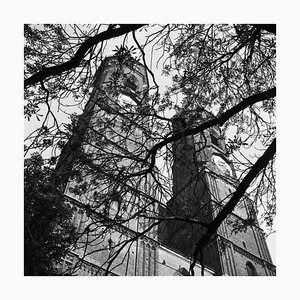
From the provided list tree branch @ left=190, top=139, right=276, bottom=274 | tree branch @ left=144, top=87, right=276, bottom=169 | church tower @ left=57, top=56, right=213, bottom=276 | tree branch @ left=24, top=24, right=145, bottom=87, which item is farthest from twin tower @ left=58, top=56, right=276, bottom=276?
Answer: tree branch @ left=24, top=24, right=145, bottom=87

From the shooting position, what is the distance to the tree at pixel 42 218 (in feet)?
15.1

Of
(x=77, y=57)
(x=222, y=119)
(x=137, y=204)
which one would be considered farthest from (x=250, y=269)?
(x=77, y=57)

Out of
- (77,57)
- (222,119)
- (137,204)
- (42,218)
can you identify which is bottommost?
(42,218)

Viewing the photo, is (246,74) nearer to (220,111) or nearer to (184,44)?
(220,111)

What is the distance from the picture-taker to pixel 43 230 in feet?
17.9

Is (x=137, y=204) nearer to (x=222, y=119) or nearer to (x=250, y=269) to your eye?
(x=222, y=119)

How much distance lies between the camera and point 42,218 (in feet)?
18.2

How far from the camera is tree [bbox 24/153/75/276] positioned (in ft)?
15.1

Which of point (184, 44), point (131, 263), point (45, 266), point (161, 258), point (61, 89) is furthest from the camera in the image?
point (161, 258)

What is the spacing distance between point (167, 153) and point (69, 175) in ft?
5.93

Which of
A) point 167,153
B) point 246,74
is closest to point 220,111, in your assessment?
point 246,74

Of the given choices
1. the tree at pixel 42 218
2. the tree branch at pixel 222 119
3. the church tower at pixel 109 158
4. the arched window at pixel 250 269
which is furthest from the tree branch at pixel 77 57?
the arched window at pixel 250 269

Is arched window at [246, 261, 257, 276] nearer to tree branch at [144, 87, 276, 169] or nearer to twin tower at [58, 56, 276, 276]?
twin tower at [58, 56, 276, 276]

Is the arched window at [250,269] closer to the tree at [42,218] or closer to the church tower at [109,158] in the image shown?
the church tower at [109,158]
